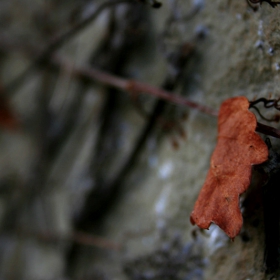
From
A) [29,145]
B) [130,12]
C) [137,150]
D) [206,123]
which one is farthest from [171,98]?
[29,145]

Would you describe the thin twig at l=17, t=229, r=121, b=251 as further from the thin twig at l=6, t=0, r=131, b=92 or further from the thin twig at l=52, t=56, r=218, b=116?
the thin twig at l=6, t=0, r=131, b=92

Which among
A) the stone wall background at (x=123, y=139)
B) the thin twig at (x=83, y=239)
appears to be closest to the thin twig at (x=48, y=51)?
the stone wall background at (x=123, y=139)

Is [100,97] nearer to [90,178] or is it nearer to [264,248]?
[90,178]

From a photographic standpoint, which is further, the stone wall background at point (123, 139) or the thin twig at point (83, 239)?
the thin twig at point (83, 239)

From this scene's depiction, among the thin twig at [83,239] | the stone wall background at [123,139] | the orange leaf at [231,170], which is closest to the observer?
the orange leaf at [231,170]

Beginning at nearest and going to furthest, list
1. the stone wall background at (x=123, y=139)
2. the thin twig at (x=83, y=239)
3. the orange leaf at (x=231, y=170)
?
the orange leaf at (x=231, y=170) → the stone wall background at (x=123, y=139) → the thin twig at (x=83, y=239)

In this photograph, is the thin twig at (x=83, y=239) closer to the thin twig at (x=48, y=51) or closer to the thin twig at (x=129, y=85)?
the thin twig at (x=129, y=85)
